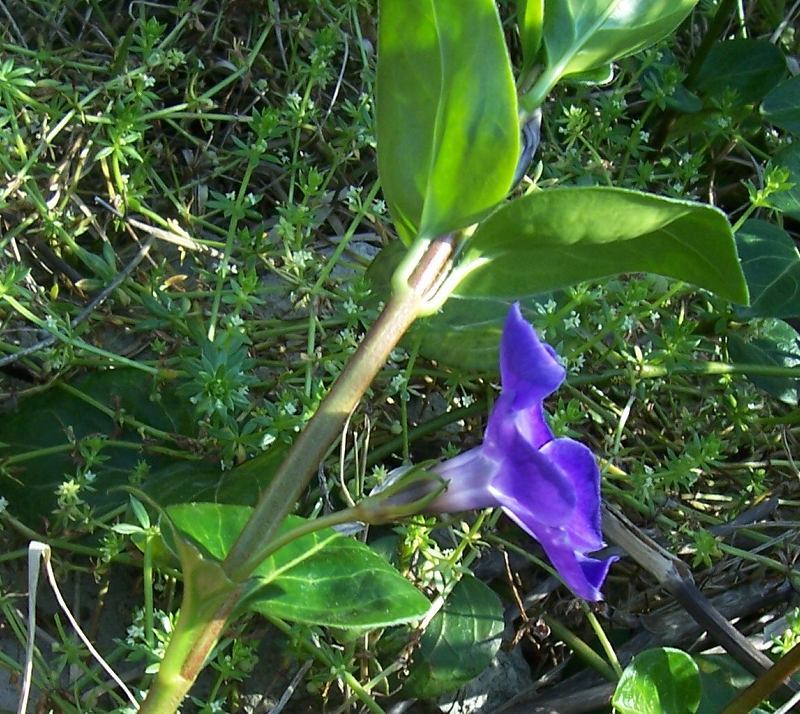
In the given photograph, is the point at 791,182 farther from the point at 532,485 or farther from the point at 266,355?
the point at 532,485

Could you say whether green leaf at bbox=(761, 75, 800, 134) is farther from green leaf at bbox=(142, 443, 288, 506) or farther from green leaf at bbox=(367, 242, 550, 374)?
green leaf at bbox=(142, 443, 288, 506)

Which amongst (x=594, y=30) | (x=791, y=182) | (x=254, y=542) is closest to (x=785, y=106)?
(x=791, y=182)

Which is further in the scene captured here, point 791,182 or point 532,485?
point 791,182

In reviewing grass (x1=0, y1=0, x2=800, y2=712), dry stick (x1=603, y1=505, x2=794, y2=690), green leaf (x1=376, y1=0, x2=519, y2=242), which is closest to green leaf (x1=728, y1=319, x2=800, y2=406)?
grass (x1=0, y1=0, x2=800, y2=712)

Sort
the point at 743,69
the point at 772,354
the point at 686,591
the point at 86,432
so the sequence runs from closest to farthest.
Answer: the point at 686,591
the point at 86,432
the point at 772,354
the point at 743,69

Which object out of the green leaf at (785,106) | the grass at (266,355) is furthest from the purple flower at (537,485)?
the green leaf at (785,106)

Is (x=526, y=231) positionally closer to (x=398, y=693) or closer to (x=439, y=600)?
(x=439, y=600)
